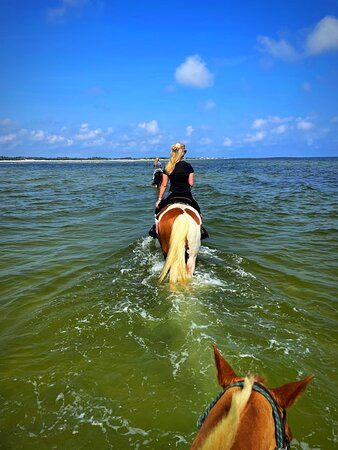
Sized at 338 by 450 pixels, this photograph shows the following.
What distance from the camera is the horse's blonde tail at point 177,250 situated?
6191 mm

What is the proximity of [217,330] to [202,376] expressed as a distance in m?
1.07

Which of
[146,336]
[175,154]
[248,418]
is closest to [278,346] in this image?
[146,336]

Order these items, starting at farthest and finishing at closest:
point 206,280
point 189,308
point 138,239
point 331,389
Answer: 1. point 138,239
2. point 206,280
3. point 189,308
4. point 331,389

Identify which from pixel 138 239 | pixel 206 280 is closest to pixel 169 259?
pixel 206 280

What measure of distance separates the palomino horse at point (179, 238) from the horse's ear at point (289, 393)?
4.40m

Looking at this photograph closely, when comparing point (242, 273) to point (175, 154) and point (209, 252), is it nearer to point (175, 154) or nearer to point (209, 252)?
point (209, 252)

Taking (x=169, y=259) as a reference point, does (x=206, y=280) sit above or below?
below

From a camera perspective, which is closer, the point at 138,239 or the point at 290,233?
the point at 138,239

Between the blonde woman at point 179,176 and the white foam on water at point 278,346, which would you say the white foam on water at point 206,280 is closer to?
the blonde woman at point 179,176

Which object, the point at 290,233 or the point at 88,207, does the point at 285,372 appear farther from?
the point at 88,207

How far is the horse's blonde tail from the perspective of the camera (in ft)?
20.3

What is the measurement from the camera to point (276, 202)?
59.0 ft

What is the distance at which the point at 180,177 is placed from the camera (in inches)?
284

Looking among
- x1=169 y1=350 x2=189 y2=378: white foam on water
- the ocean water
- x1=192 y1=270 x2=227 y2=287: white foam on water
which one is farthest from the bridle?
x1=192 y1=270 x2=227 y2=287: white foam on water
